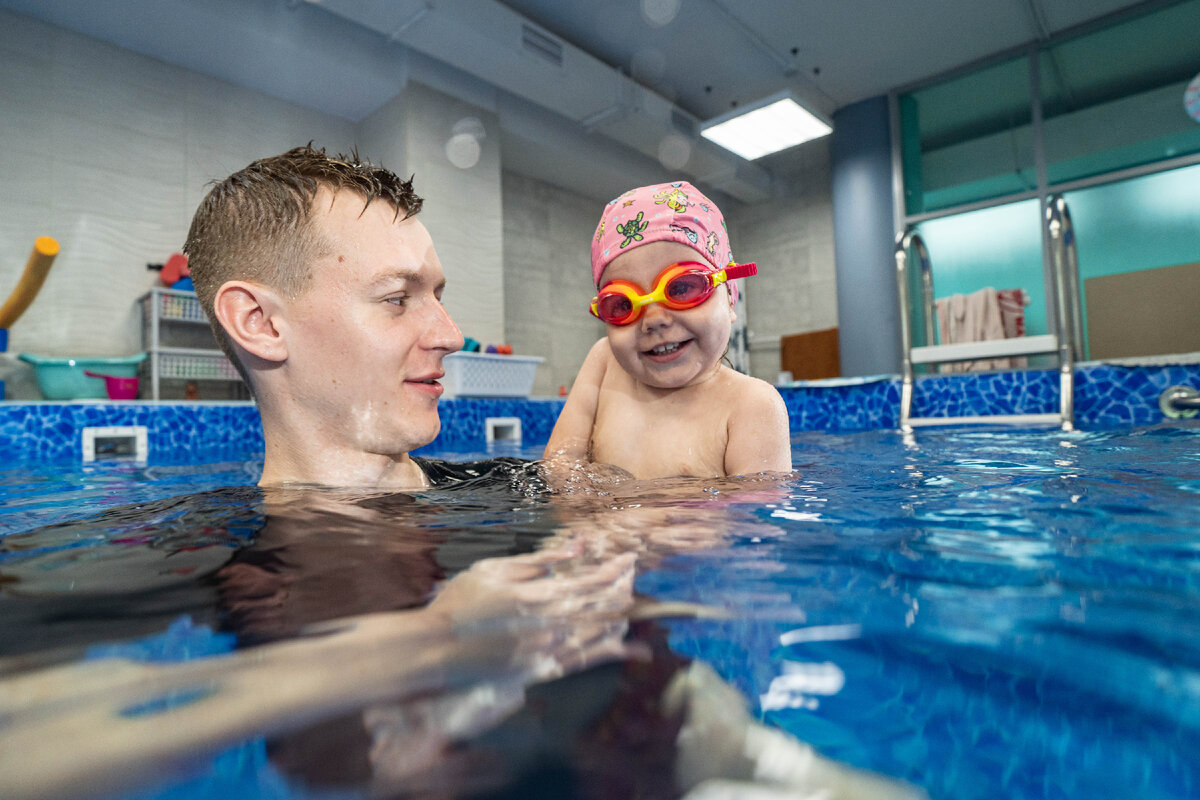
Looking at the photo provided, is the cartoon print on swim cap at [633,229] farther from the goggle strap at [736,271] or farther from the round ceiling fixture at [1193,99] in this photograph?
the round ceiling fixture at [1193,99]

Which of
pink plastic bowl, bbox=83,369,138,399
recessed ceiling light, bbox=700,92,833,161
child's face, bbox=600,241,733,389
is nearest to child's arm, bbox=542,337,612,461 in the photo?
child's face, bbox=600,241,733,389

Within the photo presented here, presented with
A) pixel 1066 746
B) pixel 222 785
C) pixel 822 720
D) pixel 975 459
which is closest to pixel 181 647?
pixel 222 785

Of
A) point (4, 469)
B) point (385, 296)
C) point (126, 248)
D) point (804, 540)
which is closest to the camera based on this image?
point (804, 540)

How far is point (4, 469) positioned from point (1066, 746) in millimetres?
A: 4075

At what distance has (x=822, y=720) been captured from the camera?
1.61 ft

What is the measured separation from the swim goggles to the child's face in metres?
0.02

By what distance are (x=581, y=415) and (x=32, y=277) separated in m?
4.29

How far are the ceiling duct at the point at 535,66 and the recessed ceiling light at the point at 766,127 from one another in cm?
88

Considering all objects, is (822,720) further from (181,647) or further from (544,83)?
(544,83)

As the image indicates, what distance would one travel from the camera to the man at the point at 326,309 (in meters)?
1.43

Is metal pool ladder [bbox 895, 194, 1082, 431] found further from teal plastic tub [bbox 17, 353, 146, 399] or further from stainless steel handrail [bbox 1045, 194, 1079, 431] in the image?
teal plastic tub [bbox 17, 353, 146, 399]

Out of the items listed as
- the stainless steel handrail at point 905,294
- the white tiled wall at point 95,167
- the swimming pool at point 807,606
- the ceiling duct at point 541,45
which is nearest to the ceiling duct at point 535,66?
the ceiling duct at point 541,45

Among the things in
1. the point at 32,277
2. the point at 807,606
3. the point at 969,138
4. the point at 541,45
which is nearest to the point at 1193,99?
the point at 969,138

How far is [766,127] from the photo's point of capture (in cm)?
778
